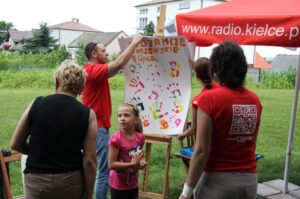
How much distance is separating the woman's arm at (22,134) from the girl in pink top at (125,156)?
31.7 inches

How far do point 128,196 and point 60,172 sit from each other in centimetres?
100

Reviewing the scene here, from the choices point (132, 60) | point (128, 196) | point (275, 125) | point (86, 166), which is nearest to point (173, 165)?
point (132, 60)

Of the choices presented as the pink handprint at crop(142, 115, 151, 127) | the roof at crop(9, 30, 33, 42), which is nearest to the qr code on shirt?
the pink handprint at crop(142, 115, 151, 127)

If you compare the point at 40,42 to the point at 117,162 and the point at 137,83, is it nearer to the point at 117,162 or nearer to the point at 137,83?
the point at 137,83

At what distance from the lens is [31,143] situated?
2340mm

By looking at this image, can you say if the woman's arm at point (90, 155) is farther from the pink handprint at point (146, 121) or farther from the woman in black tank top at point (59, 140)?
the pink handprint at point (146, 121)

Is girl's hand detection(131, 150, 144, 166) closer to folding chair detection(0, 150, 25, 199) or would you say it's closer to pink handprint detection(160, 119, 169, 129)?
pink handprint detection(160, 119, 169, 129)

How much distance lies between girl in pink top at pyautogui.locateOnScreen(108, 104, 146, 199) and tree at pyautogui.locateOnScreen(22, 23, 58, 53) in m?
45.3

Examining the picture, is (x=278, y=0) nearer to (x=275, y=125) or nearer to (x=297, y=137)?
(x=297, y=137)

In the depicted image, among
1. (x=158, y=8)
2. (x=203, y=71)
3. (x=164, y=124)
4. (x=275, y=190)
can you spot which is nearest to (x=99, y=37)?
(x=158, y=8)

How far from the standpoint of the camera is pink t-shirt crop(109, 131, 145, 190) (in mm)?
3082

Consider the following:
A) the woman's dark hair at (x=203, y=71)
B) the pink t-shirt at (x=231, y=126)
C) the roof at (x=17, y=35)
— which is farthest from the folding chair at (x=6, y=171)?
the roof at (x=17, y=35)

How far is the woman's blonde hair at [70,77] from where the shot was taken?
2.38 metres

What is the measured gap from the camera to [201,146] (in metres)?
2.14
